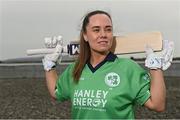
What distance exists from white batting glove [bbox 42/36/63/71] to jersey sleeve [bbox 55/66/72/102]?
0.17 metres

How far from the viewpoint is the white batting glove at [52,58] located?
8.96ft

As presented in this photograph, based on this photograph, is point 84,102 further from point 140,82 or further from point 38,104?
point 38,104

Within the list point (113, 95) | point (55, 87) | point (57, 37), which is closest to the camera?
point (113, 95)

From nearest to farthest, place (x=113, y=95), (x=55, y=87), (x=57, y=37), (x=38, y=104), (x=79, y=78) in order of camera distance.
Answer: (x=113, y=95) → (x=79, y=78) → (x=55, y=87) → (x=57, y=37) → (x=38, y=104)

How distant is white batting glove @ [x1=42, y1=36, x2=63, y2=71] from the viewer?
2.73 m

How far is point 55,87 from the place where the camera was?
8.65 feet

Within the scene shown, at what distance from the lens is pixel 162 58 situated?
2.32 meters

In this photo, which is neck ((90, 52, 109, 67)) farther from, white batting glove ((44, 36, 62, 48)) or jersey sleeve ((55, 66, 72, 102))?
white batting glove ((44, 36, 62, 48))

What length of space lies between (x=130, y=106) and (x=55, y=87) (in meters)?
0.57

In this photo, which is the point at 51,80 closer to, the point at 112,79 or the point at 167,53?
the point at 112,79

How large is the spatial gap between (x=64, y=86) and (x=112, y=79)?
1.25ft

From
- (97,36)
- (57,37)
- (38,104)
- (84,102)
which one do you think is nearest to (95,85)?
(84,102)

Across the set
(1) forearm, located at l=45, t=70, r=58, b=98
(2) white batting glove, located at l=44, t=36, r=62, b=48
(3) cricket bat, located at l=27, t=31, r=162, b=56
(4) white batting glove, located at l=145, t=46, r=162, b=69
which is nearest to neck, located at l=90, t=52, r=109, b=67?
(3) cricket bat, located at l=27, t=31, r=162, b=56

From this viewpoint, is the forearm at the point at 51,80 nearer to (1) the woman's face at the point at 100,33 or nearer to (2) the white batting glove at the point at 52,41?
(2) the white batting glove at the point at 52,41
